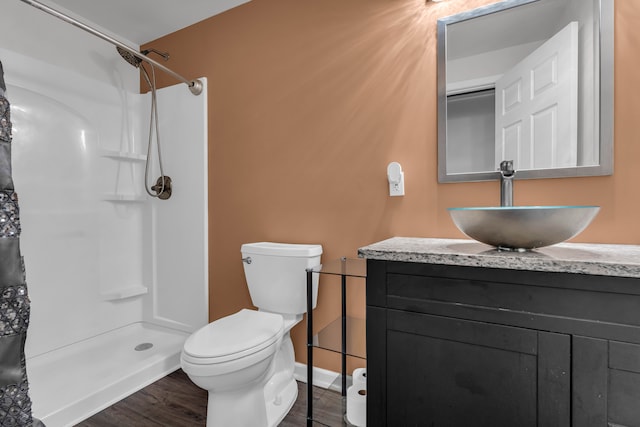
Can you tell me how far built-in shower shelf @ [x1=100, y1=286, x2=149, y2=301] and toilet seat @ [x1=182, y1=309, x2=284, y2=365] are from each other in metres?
1.25

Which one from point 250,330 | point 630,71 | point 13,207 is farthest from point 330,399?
point 630,71

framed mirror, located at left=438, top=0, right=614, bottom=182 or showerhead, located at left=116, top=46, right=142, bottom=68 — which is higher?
showerhead, located at left=116, top=46, right=142, bottom=68

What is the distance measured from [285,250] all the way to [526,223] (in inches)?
43.9

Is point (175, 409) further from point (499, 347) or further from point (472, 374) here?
point (499, 347)

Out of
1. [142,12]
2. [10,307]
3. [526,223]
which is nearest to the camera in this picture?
[526,223]

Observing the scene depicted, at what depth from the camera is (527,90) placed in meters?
1.31

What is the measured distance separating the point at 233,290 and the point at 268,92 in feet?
4.32

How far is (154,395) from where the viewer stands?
1.75m

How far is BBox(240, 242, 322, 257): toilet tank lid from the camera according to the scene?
1.67 m

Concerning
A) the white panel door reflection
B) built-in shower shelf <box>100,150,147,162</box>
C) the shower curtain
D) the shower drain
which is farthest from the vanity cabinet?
built-in shower shelf <box>100,150,147,162</box>

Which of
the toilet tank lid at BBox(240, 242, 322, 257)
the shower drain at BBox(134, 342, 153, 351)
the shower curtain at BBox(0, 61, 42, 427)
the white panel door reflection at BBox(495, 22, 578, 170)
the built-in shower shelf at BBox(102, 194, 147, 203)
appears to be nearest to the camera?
the shower curtain at BBox(0, 61, 42, 427)

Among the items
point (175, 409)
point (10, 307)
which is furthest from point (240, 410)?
point (10, 307)

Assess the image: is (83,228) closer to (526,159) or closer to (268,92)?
(268,92)

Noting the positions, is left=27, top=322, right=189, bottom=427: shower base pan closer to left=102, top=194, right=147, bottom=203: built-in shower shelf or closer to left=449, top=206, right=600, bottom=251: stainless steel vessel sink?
left=102, top=194, right=147, bottom=203: built-in shower shelf
